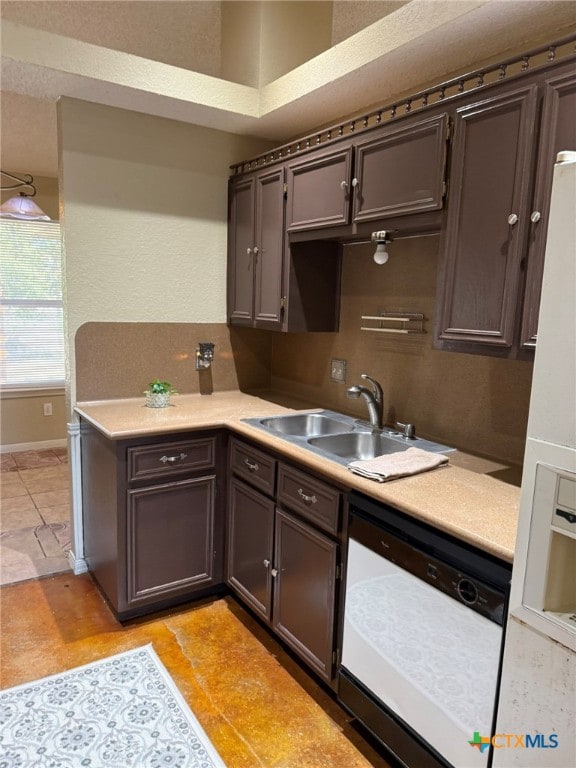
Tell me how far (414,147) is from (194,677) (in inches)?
88.0

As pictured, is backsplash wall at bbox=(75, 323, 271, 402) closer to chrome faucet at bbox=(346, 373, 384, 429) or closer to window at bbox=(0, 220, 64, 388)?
chrome faucet at bbox=(346, 373, 384, 429)

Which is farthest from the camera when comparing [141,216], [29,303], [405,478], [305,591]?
[29,303]

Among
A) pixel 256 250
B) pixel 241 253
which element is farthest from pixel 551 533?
pixel 241 253

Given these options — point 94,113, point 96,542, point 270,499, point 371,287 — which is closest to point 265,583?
point 270,499

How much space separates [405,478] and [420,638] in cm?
49

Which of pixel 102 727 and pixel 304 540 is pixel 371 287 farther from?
pixel 102 727

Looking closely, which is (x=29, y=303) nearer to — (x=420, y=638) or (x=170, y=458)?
(x=170, y=458)

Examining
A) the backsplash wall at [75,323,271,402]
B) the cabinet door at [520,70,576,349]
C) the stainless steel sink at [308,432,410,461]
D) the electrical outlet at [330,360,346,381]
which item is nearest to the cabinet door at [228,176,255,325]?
the backsplash wall at [75,323,271,402]

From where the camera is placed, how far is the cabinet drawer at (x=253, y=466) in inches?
87.8

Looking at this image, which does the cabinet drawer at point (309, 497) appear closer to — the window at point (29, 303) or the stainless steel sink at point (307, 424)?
the stainless steel sink at point (307, 424)

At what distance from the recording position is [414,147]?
74.5 inches

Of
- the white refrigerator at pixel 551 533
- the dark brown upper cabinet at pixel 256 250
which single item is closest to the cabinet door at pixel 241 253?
the dark brown upper cabinet at pixel 256 250

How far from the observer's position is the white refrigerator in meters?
1.04

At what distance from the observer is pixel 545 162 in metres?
1.49
